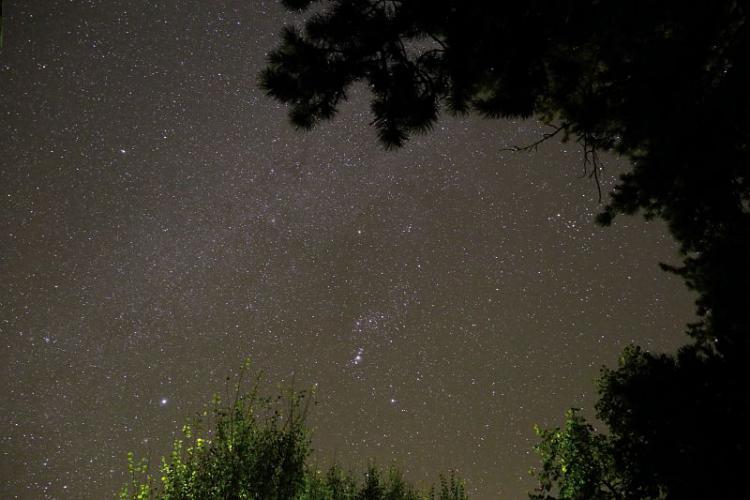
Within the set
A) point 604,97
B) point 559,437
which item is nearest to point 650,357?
point 604,97

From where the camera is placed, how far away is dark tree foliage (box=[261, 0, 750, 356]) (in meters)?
A: 3.65

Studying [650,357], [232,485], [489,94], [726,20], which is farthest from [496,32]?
[232,485]

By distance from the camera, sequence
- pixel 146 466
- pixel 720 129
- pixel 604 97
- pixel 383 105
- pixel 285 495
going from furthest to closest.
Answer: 1. pixel 285 495
2. pixel 146 466
3. pixel 604 97
4. pixel 720 129
5. pixel 383 105

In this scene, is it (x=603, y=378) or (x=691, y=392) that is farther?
(x=603, y=378)

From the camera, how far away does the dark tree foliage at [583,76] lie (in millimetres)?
3648

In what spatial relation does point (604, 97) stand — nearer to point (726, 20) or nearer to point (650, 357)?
point (726, 20)

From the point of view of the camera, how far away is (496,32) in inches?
153

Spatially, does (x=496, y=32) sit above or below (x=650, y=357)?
above

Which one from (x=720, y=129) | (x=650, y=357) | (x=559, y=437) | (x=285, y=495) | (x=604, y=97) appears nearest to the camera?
(x=720, y=129)

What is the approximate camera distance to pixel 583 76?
4.93m

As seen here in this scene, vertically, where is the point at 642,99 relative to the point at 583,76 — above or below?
below

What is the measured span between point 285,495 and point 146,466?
422 cm

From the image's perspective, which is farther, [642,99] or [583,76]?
[583,76]

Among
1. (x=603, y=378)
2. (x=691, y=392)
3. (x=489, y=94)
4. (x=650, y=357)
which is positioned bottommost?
(x=691, y=392)
